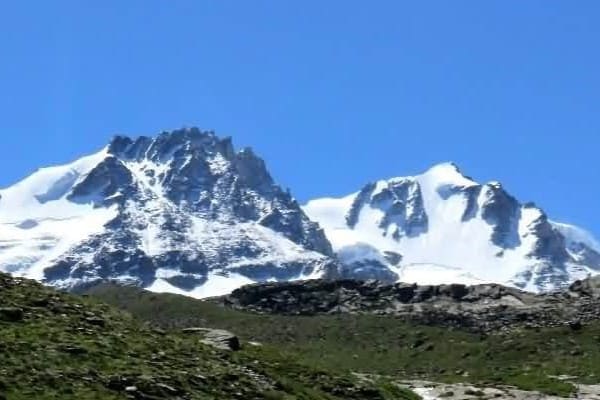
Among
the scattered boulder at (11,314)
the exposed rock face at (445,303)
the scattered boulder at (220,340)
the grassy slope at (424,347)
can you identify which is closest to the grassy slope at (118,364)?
the scattered boulder at (11,314)

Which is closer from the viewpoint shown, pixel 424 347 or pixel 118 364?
pixel 118 364

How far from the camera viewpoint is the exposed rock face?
499ft

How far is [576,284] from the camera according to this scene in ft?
598

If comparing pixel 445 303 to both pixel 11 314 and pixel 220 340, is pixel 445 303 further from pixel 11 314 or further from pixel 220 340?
pixel 11 314

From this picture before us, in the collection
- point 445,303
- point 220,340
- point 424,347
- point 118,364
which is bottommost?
point 118,364

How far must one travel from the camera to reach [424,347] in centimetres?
12631

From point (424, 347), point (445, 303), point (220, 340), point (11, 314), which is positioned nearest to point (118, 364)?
point (11, 314)

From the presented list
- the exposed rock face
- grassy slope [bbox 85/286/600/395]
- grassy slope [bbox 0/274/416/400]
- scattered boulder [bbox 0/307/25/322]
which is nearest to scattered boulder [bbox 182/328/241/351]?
grassy slope [bbox 0/274/416/400]

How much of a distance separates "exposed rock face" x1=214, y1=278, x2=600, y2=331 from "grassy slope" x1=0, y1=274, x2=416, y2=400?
331 feet

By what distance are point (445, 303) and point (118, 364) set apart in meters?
149

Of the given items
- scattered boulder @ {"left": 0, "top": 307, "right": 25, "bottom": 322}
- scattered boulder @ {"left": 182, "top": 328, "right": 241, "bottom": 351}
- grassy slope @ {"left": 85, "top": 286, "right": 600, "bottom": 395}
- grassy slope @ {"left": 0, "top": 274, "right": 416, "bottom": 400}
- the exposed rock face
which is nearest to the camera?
grassy slope @ {"left": 0, "top": 274, "right": 416, "bottom": 400}

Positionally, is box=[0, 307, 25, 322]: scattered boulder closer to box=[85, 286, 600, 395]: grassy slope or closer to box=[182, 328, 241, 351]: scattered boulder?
box=[182, 328, 241, 351]: scattered boulder

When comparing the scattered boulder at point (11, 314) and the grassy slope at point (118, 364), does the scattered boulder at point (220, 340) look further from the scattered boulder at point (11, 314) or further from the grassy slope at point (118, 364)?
the scattered boulder at point (11, 314)

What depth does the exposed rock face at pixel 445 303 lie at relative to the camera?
5984 inches
